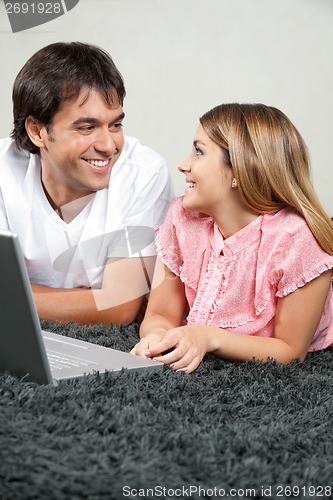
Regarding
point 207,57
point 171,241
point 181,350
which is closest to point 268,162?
point 171,241

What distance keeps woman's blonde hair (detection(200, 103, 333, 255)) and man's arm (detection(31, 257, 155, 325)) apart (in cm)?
39

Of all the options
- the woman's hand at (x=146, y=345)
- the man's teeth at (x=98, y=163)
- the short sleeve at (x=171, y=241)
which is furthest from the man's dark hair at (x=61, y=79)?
the woman's hand at (x=146, y=345)

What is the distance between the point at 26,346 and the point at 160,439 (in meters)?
0.22

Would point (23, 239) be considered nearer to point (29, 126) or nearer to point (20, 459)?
point (29, 126)

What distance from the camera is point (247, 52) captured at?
2947 millimetres

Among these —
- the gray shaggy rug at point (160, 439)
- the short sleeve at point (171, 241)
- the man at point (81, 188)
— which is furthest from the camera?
the man at point (81, 188)

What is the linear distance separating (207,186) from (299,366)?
0.41m

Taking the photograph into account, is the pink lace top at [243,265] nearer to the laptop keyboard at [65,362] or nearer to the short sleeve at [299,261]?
the short sleeve at [299,261]

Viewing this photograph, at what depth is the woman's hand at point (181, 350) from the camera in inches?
49.5

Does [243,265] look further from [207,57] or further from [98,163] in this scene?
[207,57]

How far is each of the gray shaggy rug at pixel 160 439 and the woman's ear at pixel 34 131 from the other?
92 centimetres

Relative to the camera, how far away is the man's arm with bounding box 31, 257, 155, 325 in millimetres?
1706

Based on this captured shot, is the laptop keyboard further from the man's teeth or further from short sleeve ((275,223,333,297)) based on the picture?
the man's teeth

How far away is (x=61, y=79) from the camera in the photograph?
71.3 inches
